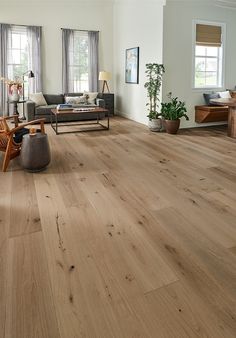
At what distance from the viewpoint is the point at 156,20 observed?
621cm

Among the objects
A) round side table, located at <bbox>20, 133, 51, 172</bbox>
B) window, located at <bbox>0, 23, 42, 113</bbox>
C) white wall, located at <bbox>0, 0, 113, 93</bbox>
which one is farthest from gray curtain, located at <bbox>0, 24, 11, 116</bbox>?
round side table, located at <bbox>20, 133, 51, 172</bbox>

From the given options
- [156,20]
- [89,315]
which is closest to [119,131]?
[156,20]

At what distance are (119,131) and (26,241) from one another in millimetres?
4517

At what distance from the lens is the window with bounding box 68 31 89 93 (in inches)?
325

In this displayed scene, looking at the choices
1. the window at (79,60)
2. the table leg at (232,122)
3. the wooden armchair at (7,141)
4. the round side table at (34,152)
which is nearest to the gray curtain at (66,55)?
the window at (79,60)

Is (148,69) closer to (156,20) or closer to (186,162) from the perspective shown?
(156,20)

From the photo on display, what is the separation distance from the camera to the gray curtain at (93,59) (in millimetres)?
8336

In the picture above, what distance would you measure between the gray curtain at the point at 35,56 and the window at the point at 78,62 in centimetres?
84

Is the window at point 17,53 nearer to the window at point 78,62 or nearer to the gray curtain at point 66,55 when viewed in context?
the gray curtain at point 66,55

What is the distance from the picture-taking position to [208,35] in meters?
6.66

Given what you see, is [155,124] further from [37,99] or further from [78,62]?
[78,62]

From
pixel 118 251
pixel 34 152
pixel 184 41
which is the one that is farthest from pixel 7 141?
pixel 184 41

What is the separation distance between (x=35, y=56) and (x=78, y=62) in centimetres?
119

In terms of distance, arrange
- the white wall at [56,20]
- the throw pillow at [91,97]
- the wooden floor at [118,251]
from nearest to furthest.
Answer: the wooden floor at [118,251]
the white wall at [56,20]
the throw pillow at [91,97]
